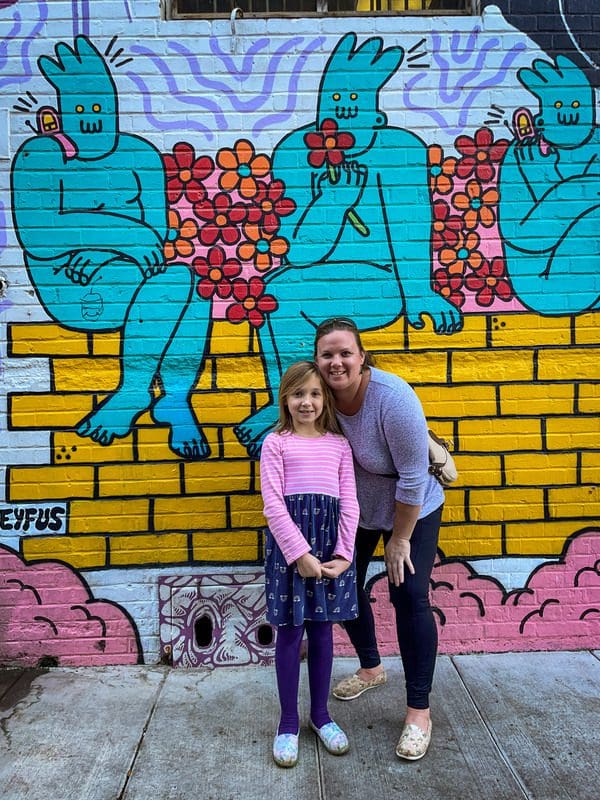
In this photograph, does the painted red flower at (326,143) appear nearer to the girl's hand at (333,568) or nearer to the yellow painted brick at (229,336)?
the yellow painted brick at (229,336)

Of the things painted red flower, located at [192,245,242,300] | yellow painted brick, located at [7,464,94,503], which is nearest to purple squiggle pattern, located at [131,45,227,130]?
painted red flower, located at [192,245,242,300]

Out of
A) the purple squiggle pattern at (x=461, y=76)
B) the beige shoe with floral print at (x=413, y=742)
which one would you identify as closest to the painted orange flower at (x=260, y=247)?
the purple squiggle pattern at (x=461, y=76)

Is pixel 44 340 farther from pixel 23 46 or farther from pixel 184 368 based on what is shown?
pixel 23 46

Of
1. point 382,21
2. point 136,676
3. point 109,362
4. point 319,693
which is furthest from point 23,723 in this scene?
point 382,21

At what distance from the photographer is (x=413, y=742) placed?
2723 mm

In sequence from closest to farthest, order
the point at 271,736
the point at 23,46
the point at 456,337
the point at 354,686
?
the point at 271,736 < the point at 354,686 < the point at 23,46 < the point at 456,337

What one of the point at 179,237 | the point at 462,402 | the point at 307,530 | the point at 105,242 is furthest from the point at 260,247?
the point at 307,530

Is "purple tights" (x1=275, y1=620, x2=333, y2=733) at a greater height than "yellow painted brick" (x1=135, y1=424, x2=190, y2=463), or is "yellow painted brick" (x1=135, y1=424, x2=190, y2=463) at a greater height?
"yellow painted brick" (x1=135, y1=424, x2=190, y2=463)

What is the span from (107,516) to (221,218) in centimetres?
162

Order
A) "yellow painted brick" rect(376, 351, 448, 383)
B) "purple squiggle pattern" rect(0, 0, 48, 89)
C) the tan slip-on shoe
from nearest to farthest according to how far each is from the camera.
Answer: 1. the tan slip-on shoe
2. "purple squiggle pattern" rect(0, 0, 48, 89)
3. "yellow painted brick" rect(376, 351, 448, 383)

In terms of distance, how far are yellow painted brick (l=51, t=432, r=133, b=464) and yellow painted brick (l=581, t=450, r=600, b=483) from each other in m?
2.35

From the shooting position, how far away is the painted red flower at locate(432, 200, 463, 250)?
3566mm

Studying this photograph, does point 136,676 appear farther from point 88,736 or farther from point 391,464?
point 391,464

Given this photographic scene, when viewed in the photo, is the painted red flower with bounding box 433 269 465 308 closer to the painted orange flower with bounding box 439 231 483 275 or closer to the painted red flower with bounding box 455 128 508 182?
the painted orange flower with bounding box 439 231 483 275
